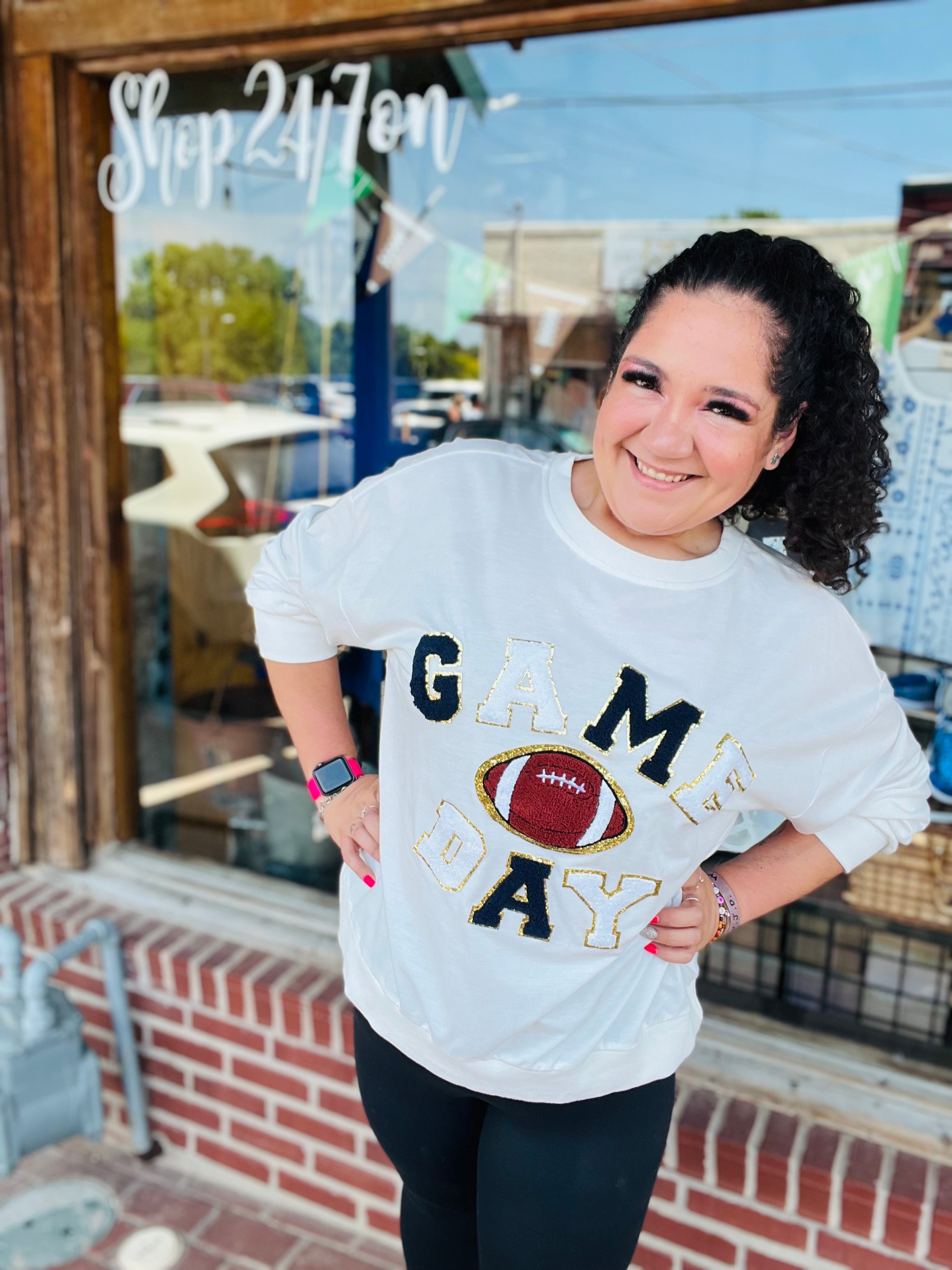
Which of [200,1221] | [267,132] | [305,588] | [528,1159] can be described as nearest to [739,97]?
[267,132]

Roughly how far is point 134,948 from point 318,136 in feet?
6.51

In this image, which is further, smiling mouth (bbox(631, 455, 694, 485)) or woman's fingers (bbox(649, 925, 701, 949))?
woman's fingers (bbox(649, 925, 701, 949))

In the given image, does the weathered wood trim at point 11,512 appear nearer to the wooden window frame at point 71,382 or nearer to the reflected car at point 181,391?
the wooden window frame at point 71,382

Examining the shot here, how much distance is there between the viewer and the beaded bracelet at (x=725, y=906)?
1.45m

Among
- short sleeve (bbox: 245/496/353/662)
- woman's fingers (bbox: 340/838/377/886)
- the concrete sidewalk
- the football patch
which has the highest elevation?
short sleeve (bbox: 245/496/353/662)

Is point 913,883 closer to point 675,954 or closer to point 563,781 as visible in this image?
point 675,954

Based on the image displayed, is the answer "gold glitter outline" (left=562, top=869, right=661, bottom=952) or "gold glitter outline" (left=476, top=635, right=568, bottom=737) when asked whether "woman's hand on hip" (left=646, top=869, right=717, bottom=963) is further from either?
"gold glitter outline" (left=476, top=635, right=568, bottom=737)

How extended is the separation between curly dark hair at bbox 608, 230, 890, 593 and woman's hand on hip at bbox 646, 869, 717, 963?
44 cm

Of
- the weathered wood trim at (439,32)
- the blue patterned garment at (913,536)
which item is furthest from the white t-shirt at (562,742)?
the weathered wood trim at (439,32)

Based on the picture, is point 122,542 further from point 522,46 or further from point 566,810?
point 566,810

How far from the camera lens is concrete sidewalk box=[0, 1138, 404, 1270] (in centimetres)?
237

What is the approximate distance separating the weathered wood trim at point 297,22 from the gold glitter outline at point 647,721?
135cm

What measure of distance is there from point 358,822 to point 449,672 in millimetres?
345

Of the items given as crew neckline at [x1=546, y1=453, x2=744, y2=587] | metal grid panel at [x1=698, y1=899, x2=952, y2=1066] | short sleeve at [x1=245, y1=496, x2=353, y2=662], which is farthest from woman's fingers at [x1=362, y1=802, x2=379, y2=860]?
metal grid panel at [x1=698, y1=899, x2=952, y2=1066]
